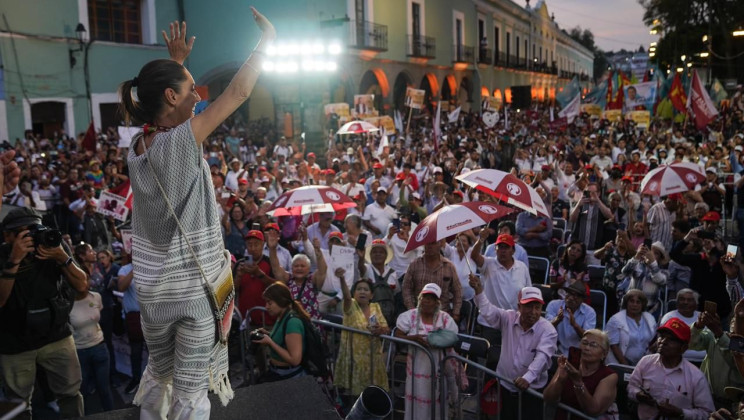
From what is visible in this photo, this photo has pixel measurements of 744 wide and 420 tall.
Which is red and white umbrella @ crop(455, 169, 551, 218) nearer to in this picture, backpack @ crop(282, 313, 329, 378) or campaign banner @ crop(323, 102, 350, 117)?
backpack @ crop(282, 313, 329, 378)

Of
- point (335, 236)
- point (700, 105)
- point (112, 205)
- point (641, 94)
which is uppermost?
point (641, 94)

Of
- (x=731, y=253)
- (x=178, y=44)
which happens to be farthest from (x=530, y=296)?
(x=178, y=44)

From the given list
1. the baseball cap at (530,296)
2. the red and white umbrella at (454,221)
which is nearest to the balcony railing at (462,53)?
the red and white umbrella at (454,221)

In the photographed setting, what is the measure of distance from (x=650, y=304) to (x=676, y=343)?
7.93 feet

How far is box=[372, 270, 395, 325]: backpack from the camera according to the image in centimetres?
687

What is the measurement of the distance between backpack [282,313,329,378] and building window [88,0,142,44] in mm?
19744

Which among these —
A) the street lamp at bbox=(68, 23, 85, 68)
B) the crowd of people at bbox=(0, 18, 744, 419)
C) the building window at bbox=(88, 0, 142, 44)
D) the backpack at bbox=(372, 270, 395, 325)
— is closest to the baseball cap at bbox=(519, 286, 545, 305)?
the crowd of people at bbox=(0, 18, 744, 419)

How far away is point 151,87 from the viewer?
7.92ft

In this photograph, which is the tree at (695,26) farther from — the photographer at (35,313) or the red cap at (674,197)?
the photographer at (35,313)

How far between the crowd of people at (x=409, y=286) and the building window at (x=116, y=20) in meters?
10.5

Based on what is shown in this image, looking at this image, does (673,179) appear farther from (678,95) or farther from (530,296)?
(678,95)

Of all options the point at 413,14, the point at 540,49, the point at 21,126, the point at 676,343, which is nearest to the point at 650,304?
the point at 676,343

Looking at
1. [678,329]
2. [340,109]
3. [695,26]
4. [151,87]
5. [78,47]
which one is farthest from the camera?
[695,26]

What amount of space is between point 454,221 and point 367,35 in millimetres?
24127
